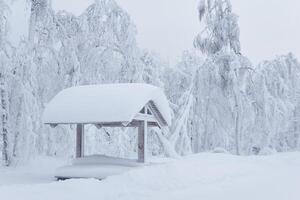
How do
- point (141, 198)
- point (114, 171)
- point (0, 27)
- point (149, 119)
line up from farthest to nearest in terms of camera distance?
point (0, 27)
point (149, 119)
point (114, 171)
point (141, 198)

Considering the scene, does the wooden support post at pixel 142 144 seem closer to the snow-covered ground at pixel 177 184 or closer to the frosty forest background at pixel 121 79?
the snow-covered ground at pixel 177 184

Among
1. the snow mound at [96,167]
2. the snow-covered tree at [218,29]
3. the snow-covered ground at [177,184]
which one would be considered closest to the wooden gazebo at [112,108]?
the snow mound at [96,167]

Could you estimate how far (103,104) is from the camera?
48.6ft

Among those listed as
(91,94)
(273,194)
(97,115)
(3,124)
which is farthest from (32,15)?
(273,194)

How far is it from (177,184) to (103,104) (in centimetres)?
406

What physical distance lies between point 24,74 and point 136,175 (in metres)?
7.53

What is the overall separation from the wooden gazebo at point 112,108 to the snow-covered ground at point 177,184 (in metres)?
1.80

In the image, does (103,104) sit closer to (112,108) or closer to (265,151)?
(112,108)

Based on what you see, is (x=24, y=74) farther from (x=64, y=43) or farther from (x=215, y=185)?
(x=215, y=185)

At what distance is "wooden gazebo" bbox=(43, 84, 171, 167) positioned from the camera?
1428 centimetres

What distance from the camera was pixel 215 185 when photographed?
40.5 ft

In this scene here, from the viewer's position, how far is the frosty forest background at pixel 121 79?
58.2 feet

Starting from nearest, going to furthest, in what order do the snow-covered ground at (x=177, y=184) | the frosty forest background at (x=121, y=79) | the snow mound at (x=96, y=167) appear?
the snow-covered ground at (x=177, y=184) → the snow mound at (x=96, y=167) → the frosty forest background at (x=121, y=79)

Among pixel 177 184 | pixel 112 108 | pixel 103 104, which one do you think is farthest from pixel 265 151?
pixel 177 184
